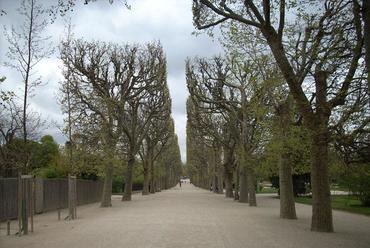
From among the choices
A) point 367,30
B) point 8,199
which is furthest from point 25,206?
point 367,30

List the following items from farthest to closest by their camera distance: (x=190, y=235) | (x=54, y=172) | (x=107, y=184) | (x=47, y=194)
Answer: (x=54, y=172)
(x=107, y=184)
(x=47, y=194)
(x=190, y=235)

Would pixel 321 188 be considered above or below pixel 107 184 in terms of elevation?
below

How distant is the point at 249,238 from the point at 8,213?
1249 centimetres

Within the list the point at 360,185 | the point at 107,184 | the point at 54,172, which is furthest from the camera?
the point at 54,172

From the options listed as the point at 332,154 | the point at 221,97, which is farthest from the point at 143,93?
the point at 332,154

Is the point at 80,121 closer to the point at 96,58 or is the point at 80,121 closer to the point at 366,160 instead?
the point at 96,58

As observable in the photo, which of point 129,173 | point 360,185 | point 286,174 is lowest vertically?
point 360,185

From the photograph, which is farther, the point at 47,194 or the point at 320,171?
the point at 47,194

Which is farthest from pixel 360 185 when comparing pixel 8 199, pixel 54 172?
pixel 54 172

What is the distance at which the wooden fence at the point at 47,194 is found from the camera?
23258 millimetres

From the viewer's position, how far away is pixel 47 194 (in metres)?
30.7

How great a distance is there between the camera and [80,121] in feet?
117

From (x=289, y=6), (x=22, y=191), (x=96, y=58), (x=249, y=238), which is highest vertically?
(x=96, y=58)

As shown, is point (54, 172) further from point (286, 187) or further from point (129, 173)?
point (286, 187)
